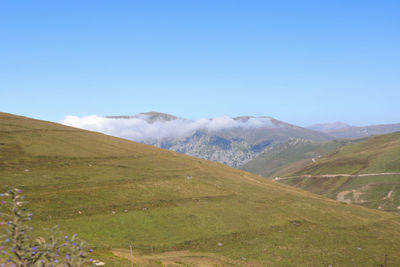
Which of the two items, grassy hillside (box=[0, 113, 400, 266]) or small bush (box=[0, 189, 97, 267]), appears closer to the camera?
small bush (box=[0, 189, 97, 267])

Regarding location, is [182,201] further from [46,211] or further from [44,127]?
[44,127]

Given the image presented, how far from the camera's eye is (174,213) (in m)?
61.0

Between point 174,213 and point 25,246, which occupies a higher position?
point 25,246

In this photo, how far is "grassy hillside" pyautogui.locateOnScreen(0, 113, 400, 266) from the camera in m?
47.8

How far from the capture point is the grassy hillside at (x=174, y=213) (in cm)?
4778

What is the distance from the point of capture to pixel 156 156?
108688mm

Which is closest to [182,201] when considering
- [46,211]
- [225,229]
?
[225,229]

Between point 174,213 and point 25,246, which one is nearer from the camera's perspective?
point 25,246

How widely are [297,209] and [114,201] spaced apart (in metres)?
Result: 48.3

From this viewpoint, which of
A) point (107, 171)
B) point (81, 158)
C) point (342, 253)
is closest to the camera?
point (342, 253)

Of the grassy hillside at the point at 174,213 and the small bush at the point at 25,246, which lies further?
the grassy hillside at the point at 174,213

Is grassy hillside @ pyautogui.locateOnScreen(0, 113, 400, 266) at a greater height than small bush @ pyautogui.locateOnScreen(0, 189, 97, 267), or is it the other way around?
small bush @ pyautogui.locateOnScreen(0, 189, 97, 267)

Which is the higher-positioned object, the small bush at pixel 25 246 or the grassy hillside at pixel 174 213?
the small bush at pixel 25 246

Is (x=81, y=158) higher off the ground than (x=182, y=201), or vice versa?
(x=81, y=158)
